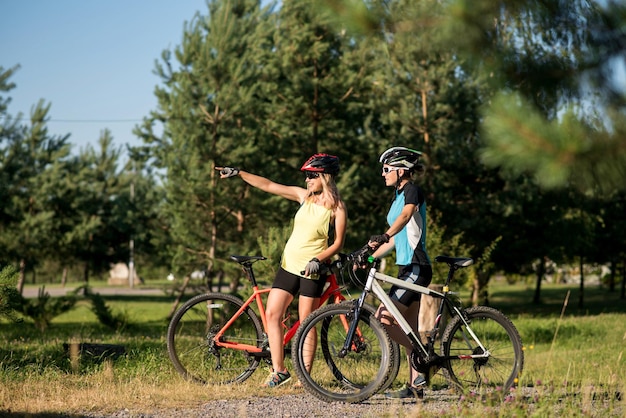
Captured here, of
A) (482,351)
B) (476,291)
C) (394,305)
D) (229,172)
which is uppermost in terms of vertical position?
(229,172)

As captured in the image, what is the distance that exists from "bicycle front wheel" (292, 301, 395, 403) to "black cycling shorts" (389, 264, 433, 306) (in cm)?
30

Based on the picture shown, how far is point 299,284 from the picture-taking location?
247 inches

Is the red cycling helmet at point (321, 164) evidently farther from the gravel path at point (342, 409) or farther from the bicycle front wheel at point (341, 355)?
the gravel path at point (342, 409)

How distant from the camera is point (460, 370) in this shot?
611 centimetres

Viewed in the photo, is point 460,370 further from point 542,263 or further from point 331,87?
point 542,263

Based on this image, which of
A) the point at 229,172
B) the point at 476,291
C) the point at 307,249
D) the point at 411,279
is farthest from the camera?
the point at 476,291

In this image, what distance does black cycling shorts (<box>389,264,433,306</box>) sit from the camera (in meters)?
5.92

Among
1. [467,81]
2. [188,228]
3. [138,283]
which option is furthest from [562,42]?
[138,283]

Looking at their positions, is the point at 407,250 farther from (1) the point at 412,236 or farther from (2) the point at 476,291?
(2) the point at 476,291

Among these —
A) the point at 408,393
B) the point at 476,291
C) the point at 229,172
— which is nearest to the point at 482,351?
the point at 408,393

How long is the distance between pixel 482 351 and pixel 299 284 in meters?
1.50

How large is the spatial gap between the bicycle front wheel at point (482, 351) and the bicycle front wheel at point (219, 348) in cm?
157

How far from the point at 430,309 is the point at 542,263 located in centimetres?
2283

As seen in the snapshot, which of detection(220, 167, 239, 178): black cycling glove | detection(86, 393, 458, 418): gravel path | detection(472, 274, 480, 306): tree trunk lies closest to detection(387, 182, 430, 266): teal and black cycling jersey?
detection(86, 393, 458, 418): gravel path
